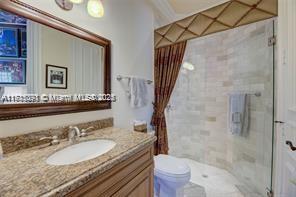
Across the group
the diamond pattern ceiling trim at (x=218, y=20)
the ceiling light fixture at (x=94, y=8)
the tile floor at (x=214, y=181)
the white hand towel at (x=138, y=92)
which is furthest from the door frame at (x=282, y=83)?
the ceiling light fixture at (x=94, y=8)

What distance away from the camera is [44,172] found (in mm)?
663

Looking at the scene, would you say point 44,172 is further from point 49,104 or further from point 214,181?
point 214,181

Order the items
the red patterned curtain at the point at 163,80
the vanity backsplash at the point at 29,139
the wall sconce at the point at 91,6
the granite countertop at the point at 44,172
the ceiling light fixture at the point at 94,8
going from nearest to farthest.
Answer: the granite countertop at the point at 44,172 → the vanity backsplash at the point at 29,139 → the wall sconce at the point at 91,6 → the ceiling light fixture at the point at 94,8 → the red patterned curtain at the point at 163,80

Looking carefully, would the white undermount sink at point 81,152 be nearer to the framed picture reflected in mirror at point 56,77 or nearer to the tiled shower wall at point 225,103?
the framed picture reflected in mirror at point 56,77

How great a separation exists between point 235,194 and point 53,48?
7.88 feet

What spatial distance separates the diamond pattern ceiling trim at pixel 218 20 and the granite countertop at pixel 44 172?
1651 millimetres

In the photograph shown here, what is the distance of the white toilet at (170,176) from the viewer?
1532 mm

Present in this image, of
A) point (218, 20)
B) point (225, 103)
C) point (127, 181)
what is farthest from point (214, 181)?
point (218, 20)

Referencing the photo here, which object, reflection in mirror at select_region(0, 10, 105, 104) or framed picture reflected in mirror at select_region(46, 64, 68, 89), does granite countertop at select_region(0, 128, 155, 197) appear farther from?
framed picture reflected in mirror at select_region(46, 64, 68, 89)

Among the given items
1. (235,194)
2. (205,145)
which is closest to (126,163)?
(235,194)

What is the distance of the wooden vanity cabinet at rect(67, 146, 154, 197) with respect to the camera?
71 cm

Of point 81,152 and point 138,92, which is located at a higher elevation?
point 138,92

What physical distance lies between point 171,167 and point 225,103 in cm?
153

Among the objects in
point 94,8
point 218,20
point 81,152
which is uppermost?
point 218,20
